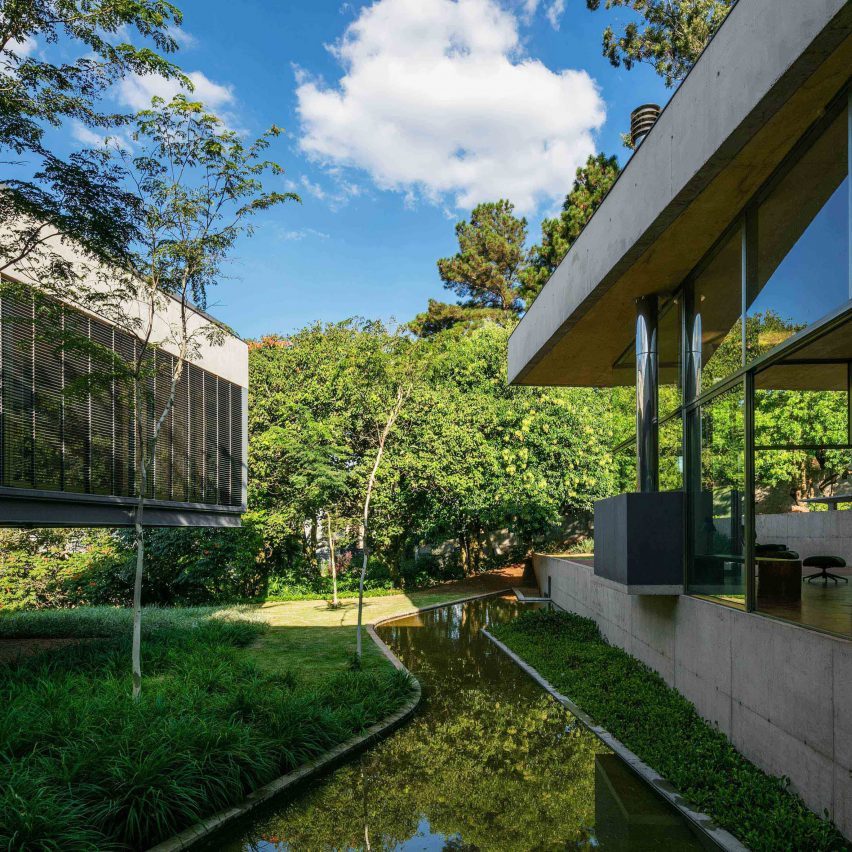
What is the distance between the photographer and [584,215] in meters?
27.4

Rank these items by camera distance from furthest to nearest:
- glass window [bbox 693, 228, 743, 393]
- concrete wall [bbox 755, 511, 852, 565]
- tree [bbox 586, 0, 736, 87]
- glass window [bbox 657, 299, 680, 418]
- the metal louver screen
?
1. tree [bbox 586, 0, 736, 87]
2. concrete wall [bbox 755, 511, 852, 565]
3. glass window [bbox 657, 299, 680, 418]
4. the metal louver screen
5. glass window [bbox 693, 228, 743, 393]

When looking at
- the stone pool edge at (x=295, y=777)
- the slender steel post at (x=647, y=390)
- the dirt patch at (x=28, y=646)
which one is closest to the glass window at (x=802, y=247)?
the slender steel post at (x=647, y=390)

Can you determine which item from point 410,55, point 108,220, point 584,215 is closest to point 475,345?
point 584,215

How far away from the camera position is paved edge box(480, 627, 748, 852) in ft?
15.9

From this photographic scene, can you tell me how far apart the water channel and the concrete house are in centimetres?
120

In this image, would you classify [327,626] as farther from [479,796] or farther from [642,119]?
[642,119]

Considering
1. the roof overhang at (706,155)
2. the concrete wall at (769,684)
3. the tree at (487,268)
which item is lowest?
the concrete wall at (769,684)

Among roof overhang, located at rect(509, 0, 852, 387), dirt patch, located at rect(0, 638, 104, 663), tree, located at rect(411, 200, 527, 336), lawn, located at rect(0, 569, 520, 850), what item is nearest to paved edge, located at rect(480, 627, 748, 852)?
lawn, located at rect(0, 569, 520, 850)

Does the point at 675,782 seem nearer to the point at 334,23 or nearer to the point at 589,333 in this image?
the point at 589,333

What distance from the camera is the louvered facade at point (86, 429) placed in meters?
9.24

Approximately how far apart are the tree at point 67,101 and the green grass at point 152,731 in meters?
4.52

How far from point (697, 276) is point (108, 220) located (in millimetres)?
6603

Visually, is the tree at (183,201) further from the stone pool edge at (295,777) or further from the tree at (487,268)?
the tree at (487,268)

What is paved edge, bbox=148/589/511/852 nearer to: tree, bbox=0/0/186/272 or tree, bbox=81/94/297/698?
Answer: tree, bbox=81/94/297/698
